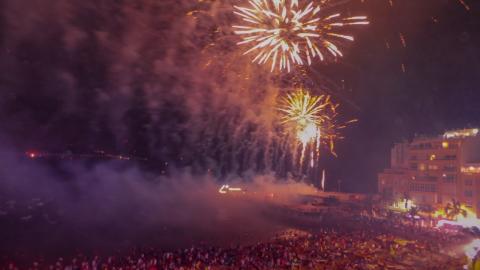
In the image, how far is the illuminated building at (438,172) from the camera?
42.0 m

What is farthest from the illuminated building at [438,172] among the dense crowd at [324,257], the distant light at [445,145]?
the dense crowd at [324,257]

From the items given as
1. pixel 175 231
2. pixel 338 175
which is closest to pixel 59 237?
pixel 175 231

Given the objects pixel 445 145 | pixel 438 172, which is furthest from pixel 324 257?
pixel 445 145

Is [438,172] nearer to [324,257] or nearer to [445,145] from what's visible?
[445,145]

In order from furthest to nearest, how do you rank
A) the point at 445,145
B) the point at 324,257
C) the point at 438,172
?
the point at 445,145
the point at 438,172
the point at 324,257

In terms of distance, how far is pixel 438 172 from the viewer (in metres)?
45.8

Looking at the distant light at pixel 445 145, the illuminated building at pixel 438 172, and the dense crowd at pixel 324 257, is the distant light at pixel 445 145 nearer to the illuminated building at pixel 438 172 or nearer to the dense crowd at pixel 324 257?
the illuminated building at pixel 438 172

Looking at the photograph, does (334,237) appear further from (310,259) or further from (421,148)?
(421,148)

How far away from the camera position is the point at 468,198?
41250mm

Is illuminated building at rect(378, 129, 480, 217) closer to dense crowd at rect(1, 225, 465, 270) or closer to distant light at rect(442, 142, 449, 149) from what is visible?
distant light at rect(442, 142, 449, 149)

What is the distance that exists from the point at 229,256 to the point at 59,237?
2659cm

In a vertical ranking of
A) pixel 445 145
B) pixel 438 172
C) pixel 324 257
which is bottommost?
pixel 324 257

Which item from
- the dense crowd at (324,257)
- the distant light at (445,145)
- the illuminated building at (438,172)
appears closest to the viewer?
the dense crowd at (324,257)

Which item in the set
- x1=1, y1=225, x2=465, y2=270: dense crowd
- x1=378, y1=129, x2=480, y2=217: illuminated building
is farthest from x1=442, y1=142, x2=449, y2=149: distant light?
x1=1, y1=225, x2=465, y2=270: dense crowd
